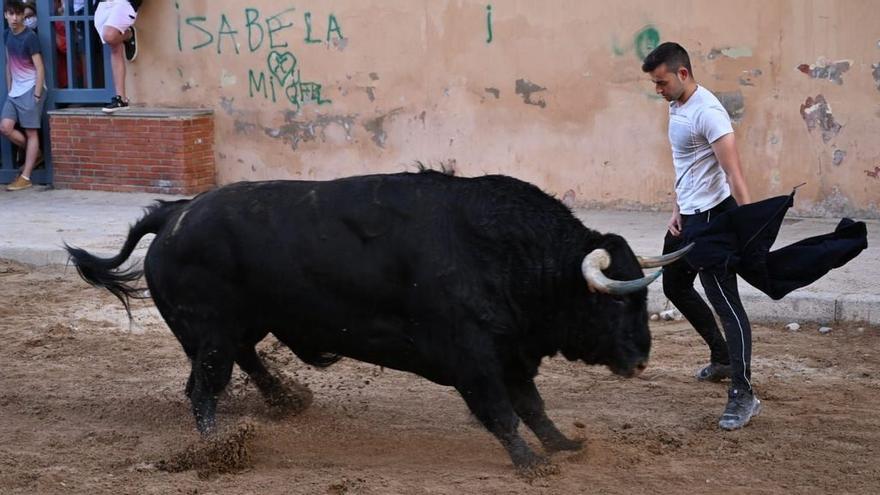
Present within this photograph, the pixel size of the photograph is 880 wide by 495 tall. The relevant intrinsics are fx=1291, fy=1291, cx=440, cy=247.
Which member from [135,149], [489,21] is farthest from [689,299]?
[135,149]

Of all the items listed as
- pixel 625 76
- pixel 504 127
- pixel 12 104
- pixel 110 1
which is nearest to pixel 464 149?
pixel 504 127

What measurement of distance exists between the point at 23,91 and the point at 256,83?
105 inches

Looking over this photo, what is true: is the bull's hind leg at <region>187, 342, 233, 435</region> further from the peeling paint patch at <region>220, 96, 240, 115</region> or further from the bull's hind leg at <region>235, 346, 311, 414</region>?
the peeling paint patch at <region>220, 96, 240, 115</region>

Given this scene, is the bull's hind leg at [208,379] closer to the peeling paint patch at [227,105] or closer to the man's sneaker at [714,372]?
the man's sneaker at [714,372]

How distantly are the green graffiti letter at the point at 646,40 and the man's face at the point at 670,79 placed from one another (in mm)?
5020

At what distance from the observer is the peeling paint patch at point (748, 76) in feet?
37.0

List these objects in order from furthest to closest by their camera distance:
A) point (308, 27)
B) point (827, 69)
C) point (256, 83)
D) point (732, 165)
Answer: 1. point (256, 83)
2. point (308, 27)
3. point (827, 69)
4. point (732, 165)

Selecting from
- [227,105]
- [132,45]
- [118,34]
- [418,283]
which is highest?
[118,34]

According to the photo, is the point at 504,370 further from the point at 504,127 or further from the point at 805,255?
the point at 504,127

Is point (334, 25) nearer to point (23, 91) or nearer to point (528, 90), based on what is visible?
point (528, 90)

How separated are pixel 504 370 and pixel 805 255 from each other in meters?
1.74

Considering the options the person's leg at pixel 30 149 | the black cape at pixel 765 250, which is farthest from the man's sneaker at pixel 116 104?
the black cape at pixel 765 250

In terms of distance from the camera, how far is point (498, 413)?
5.87 metres

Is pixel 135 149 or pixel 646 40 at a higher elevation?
pixel 646 40
